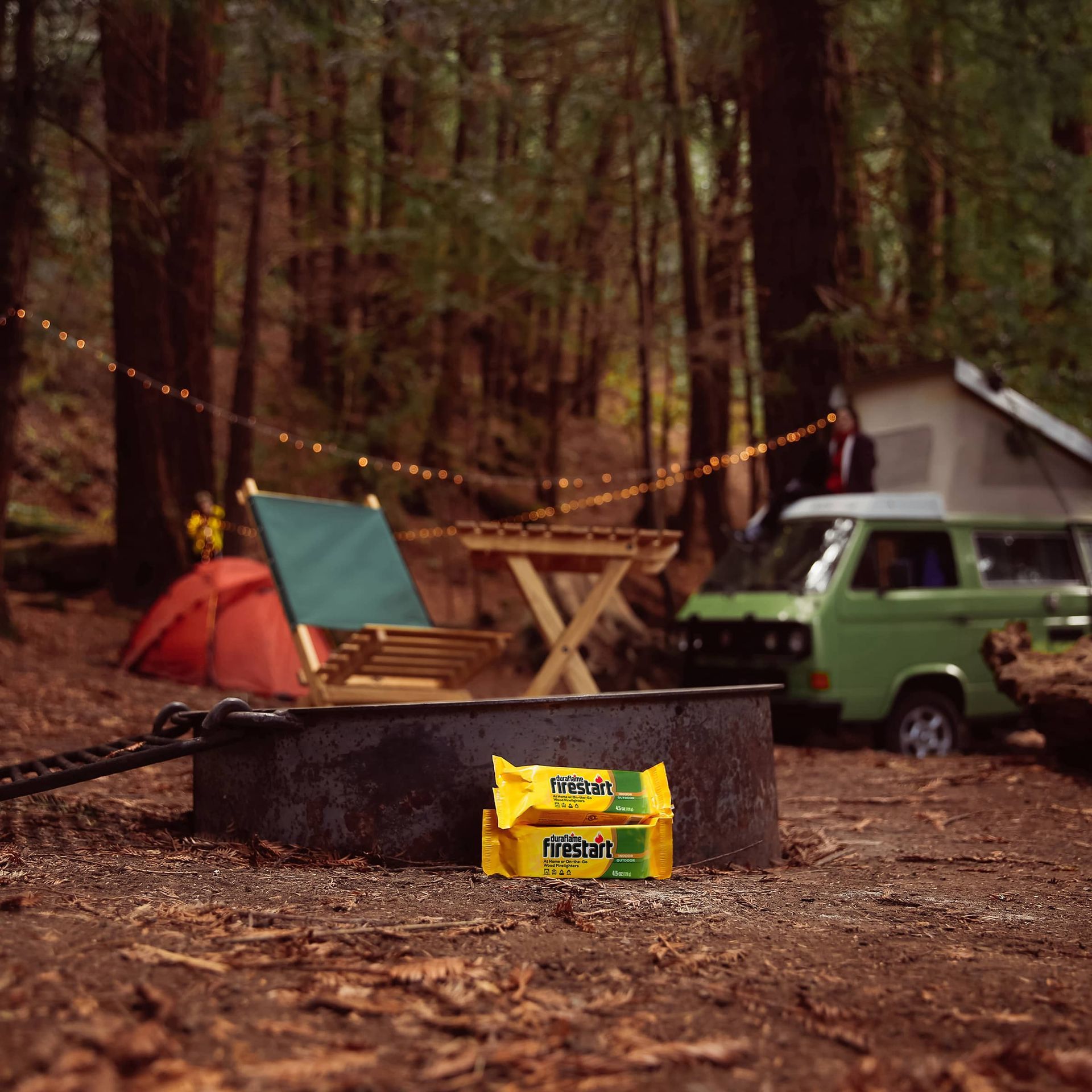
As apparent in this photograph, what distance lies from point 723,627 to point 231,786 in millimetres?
4961

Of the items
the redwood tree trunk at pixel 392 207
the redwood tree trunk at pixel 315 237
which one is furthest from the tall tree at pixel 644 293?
the redwood tree trunk at pixel 315 237

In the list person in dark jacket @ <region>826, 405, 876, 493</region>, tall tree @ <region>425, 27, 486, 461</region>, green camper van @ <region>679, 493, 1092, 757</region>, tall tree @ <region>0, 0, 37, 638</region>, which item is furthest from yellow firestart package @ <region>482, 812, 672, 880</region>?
tall tree @ <region>425, 27, 486, 461</region>

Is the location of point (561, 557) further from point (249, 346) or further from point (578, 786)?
point (249, 346)

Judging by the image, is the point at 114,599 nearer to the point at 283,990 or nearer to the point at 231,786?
the point at 231,786

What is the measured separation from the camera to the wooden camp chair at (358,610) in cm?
670

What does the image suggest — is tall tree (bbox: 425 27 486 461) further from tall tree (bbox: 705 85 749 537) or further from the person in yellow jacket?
the person in yellow jacket

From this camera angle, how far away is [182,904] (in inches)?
120

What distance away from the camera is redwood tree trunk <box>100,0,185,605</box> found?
12.3 metres

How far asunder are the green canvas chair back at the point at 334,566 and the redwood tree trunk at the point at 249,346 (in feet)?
17.1

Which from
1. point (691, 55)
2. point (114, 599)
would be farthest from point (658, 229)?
point (114, 599)

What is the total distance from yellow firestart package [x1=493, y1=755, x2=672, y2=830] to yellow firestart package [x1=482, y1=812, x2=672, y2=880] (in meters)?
0.03

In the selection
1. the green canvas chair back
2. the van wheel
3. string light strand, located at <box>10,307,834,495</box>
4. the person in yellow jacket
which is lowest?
the van wheel

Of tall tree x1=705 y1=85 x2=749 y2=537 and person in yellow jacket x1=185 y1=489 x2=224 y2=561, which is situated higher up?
tall tree x1=705 y1=85 x2=749 y2=537

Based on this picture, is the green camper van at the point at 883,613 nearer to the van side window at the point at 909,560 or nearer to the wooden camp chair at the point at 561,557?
the van side window at the point at 909,560
